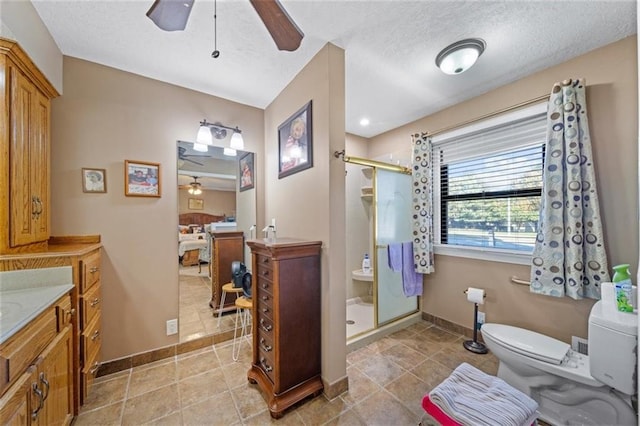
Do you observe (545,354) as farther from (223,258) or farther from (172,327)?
(172,327)

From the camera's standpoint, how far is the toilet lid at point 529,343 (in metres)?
1.45

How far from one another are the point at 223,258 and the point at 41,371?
1.52 metres

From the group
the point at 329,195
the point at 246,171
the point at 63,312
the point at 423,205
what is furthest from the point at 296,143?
the point at 63,312

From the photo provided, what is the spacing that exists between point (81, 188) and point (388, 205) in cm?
282

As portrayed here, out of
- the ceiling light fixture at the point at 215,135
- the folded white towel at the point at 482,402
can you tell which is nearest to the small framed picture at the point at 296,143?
the ceiling light fixture at the point at 215,135

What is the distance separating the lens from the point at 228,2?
1.34m

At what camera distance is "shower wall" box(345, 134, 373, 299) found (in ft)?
10.8

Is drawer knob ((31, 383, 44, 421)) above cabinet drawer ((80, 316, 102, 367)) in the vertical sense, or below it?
above

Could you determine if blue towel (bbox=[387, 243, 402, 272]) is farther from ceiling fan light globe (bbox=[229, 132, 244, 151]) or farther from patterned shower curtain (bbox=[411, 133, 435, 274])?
ceiling fan light globe (bbox=[229, 132, 244, 151])

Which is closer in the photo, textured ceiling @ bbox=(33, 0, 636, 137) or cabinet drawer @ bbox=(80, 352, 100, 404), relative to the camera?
textured ceiling @ bbox=(33, 0, 636, 137)

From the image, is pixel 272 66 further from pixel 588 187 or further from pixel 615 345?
pixel 615 345

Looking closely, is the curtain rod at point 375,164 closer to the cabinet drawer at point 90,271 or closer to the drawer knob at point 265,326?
the drawer knob at point 265,326

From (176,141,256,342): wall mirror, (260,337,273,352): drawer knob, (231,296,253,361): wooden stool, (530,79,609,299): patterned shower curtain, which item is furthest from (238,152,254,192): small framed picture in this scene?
(530,79,609,299): patterned shower curtain

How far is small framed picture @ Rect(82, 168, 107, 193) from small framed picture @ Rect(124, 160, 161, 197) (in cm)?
14
